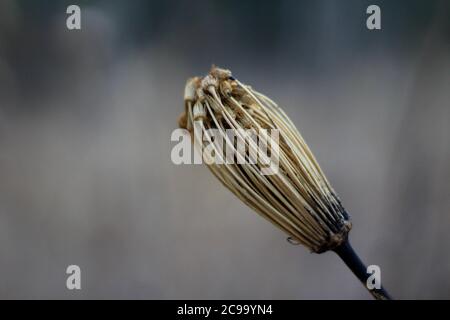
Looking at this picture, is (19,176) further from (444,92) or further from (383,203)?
(444,92)

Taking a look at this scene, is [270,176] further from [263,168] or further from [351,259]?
[351,259]

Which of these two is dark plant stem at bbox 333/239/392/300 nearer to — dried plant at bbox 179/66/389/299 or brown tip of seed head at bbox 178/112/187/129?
dried plant at bbox 179/66/389/299

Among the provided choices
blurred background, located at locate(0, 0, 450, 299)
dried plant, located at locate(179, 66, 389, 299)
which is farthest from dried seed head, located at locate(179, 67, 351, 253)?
blurred background, located at locate(0, 0, 450, 299)

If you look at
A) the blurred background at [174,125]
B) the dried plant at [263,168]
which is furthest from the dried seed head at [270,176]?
the blurred background at [174,125]

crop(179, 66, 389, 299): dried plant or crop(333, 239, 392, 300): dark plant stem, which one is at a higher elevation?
crop(179, 66, 389, 299): dried plant

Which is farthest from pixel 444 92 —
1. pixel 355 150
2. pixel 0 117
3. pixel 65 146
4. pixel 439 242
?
pixel 0 117

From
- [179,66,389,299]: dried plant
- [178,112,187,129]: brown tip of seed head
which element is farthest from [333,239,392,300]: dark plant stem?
[178,112,187,129]: brown tip of seed head

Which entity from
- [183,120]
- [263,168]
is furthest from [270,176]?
[183,120]
